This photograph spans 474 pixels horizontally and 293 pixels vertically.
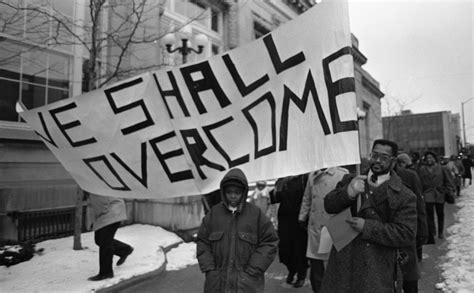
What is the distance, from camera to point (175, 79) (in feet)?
11.5

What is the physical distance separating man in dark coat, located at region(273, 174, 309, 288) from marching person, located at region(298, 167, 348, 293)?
0.68 metres

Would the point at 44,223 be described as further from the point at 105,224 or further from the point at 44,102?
the point at 105,224

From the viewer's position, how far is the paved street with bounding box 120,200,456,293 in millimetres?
5242

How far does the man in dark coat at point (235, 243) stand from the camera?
112 inches

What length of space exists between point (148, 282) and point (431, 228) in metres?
5.23

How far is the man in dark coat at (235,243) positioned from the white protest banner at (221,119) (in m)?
0.28

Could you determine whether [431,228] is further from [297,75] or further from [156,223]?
[156,223]

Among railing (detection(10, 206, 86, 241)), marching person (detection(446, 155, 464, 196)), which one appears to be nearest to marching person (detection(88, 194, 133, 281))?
railing (detection(10, 206, 86, 241))

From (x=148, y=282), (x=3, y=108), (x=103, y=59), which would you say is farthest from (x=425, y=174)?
(x=3, y=108)

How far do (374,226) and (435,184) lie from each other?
642cm

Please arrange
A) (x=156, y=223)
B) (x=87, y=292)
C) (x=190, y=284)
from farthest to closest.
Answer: (x=156, y=223) < (x=190, y=284) < (x=87, y=292)

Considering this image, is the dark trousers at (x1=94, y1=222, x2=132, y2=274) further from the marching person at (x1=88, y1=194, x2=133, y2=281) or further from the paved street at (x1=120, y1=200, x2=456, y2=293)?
the paved street at (x1=120, y1=200, x2=456, y2=293)

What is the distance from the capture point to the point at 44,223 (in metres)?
7.75

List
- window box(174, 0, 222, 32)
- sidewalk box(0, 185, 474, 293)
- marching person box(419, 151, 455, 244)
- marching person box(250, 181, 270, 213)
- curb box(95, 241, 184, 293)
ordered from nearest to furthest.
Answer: curb box(95, 241, 184, 293) < sidewalk box(0, 185, 474, 293) < marching person box(419, 151, 455, 244) < marching person box(250, 181, 270, 213) < window box(174, 0, 222, 32)
